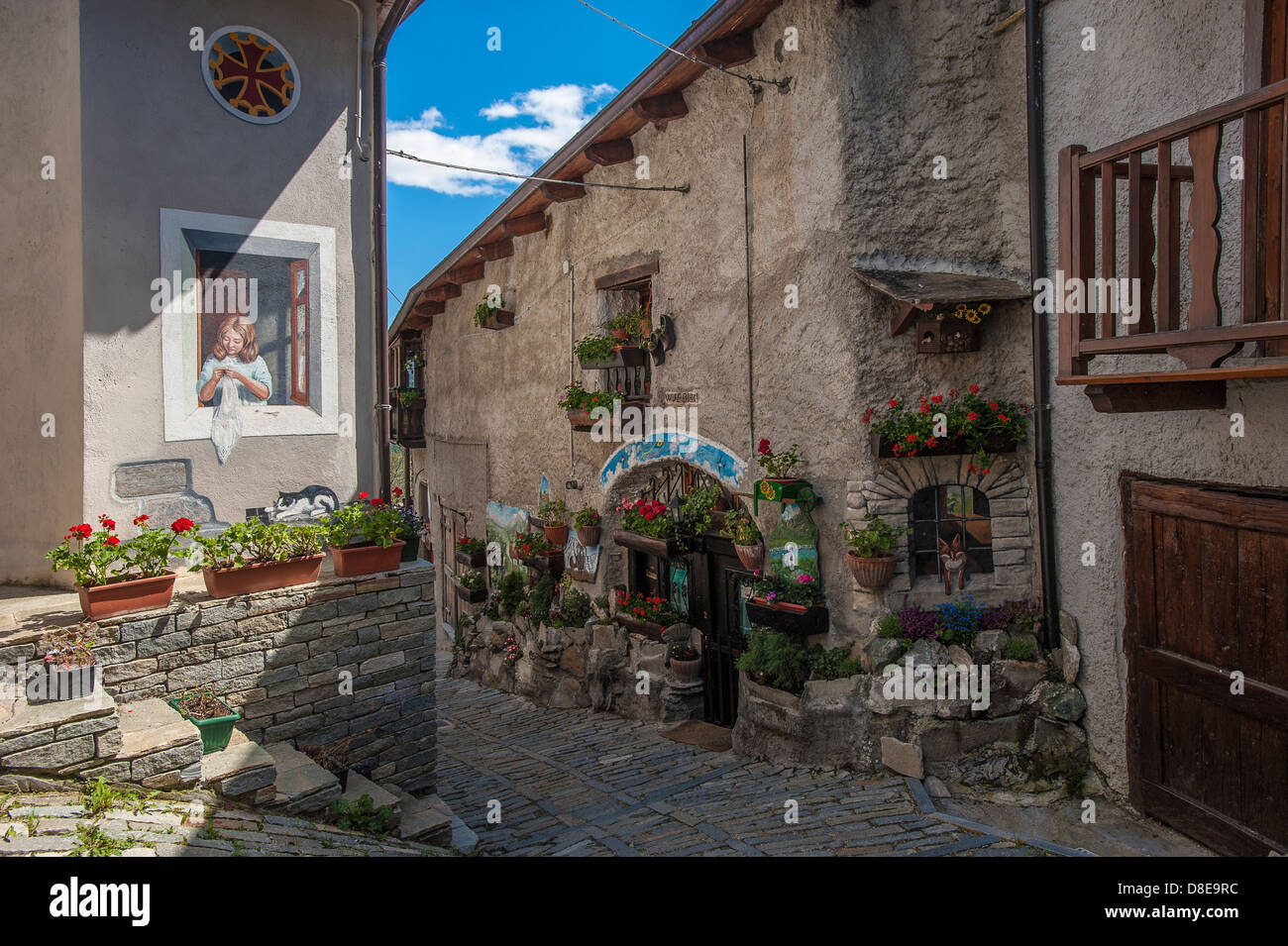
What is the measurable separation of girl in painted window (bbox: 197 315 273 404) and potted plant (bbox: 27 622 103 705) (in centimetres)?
208

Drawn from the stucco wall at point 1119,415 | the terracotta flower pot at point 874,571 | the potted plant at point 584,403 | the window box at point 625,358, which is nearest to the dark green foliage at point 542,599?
the potted plant at point 584,403

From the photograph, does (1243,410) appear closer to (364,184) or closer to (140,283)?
(364,184)

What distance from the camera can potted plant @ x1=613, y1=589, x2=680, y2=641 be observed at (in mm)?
9555

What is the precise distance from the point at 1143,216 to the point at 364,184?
5.66 m

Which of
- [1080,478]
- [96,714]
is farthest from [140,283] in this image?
[1080,478]

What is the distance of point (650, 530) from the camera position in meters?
9.43

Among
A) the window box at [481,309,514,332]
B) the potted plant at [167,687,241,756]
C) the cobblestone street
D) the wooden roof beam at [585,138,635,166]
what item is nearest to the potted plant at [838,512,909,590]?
the cobblestone street

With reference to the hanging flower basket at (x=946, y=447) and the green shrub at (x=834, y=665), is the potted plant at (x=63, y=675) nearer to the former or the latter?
the green shrub at (x=834, y=665)

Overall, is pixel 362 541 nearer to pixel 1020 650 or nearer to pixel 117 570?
pixel 117 570

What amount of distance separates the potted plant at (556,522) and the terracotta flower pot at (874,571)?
5.13 m

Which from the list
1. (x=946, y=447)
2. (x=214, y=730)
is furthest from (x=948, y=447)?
(x=214, y=730)

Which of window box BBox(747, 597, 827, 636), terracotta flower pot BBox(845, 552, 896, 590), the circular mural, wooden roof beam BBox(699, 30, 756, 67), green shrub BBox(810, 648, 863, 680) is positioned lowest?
green shrub BBox(810, 648, 863, 680)

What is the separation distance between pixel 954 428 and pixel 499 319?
25.7ft

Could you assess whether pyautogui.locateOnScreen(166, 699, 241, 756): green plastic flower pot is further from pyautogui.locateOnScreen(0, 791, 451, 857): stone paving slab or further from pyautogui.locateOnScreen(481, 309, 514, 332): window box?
pyautogui.locateOnScreen(481, 309, 514, 332): window box
